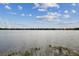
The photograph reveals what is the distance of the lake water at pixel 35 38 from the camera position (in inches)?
57.6

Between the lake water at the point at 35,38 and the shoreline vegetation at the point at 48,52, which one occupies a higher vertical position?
the lake water at the point at 35,38

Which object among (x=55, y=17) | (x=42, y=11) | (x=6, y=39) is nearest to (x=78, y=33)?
(x=55, y=17)

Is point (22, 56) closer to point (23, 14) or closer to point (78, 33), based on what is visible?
point (23, 14)

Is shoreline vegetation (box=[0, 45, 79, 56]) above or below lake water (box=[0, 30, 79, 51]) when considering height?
below

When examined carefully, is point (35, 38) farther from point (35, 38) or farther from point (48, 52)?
point (48, 52)

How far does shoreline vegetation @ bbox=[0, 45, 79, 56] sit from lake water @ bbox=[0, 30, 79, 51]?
0.11 ft

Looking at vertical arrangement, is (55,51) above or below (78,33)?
below

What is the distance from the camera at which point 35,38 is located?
1477mm

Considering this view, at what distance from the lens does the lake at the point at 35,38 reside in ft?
4.80

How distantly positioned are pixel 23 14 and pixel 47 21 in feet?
0.68

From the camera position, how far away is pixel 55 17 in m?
1.47

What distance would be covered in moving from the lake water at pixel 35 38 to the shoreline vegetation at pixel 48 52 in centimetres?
3

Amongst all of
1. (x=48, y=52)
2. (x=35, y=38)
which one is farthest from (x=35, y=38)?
(x=48, y=52)

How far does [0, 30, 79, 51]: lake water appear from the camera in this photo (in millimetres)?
1463
